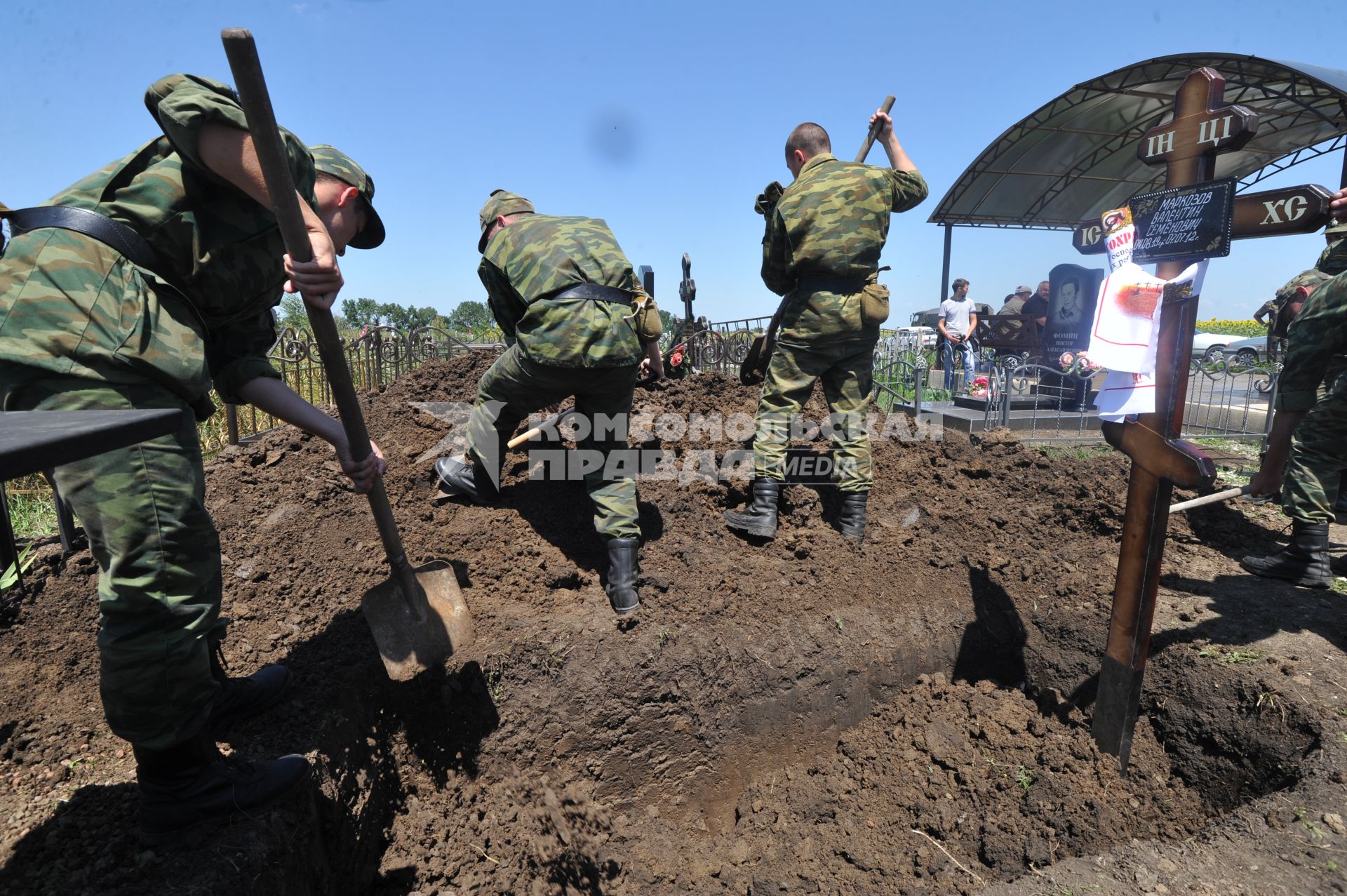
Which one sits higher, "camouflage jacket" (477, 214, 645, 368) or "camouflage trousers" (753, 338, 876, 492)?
"camouflage jacket" (477, 214, 645, 368)

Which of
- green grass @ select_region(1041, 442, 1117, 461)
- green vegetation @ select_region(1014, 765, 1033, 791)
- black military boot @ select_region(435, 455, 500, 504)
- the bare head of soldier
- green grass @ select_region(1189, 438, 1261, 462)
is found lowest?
green vegetation @ select_region(1014, 765, 1033, 791)

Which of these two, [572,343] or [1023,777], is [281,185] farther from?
[1023,777]

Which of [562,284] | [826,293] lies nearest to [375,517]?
[562,284]

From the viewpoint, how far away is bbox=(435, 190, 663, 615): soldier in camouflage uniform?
8.98ft

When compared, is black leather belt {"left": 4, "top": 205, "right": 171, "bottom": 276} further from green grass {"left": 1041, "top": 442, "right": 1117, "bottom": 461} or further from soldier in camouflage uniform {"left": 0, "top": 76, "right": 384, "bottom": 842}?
green grass {"left": 1041, "top": 442, "right": 1117, "bottom": 461}

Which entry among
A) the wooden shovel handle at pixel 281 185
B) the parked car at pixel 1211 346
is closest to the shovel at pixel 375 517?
the wooden shovel handle at pixel 281 185

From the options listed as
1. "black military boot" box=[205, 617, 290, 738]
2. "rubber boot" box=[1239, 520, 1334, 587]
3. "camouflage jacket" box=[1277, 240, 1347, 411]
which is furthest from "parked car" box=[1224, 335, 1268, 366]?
"black military boot" box=[205, 617, 290, 738]

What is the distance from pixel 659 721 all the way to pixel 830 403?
199 cm

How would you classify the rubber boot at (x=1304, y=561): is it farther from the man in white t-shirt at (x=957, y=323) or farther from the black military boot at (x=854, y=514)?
the man in white t-shirt at (x=957, y=323)

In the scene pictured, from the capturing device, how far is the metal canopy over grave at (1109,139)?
9.62 metres

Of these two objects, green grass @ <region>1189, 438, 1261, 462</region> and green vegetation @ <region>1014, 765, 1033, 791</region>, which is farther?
green grass @ <region>1189, 438, 1261, 462</region>

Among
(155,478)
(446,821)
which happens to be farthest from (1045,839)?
(155,478)

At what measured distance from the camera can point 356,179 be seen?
201 centimetres

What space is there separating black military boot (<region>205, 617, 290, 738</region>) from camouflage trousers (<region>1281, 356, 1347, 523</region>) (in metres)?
4.30
